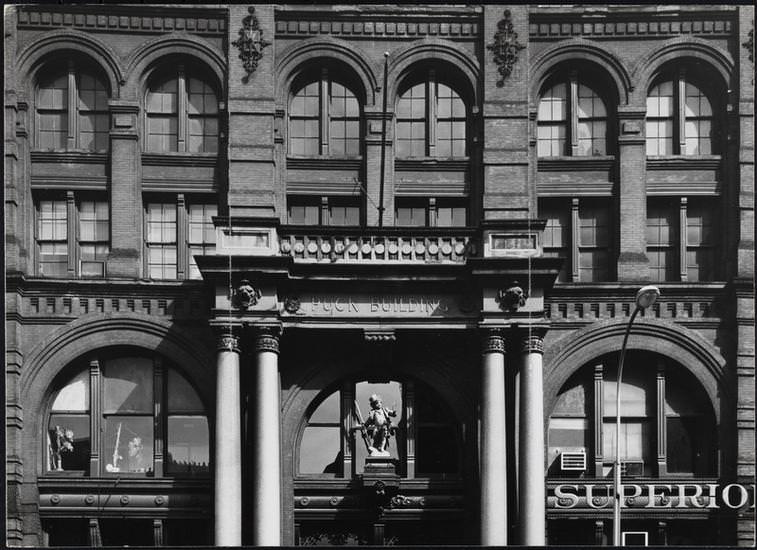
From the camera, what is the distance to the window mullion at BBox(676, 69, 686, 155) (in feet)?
113

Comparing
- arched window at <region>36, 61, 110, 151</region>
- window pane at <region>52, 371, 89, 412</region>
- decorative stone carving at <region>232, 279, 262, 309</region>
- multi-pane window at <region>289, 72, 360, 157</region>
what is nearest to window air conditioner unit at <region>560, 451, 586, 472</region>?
decorative stone carving at <region>232, 279, 262, 309</region>

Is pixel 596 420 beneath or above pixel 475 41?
beneath

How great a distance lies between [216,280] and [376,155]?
553 centimetres

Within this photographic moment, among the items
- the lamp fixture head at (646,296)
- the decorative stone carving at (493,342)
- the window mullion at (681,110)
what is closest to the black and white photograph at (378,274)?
the decorative stone carving at (493,342)

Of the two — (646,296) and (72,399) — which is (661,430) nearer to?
(646,296)

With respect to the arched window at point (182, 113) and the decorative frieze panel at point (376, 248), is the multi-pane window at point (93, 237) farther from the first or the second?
the decorative frieze panel at point (376, 248)

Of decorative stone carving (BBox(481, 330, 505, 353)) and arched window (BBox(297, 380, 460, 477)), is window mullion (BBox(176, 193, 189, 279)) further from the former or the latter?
decorative stone carving (BBox(481, 330, 505, 353))

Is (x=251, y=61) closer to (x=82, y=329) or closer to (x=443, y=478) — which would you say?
(x=82, y=329)

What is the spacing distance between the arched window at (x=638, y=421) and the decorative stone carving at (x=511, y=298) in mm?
2983

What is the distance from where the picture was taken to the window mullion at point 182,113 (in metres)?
34.2

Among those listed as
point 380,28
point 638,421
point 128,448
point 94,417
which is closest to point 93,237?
point 94,417

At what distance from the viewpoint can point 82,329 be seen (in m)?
33.1

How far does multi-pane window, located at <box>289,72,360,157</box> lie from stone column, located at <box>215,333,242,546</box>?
5.86 m

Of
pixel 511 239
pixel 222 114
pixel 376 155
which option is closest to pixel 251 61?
pixel 222 114
